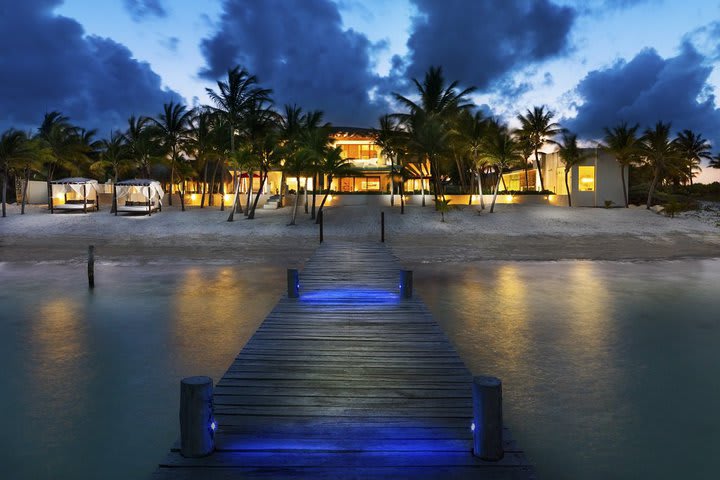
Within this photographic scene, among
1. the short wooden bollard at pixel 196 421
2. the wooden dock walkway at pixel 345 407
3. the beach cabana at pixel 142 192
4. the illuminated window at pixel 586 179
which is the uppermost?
the illuminated window at pixel 586 179

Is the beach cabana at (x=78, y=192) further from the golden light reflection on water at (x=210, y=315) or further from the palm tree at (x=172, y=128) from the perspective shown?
the golden light reflection on water at (x=210, y=315)

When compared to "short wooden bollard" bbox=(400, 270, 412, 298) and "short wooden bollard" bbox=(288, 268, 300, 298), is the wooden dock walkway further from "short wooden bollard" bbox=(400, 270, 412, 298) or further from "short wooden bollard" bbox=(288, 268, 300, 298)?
"short wooden bollard" bbox=(400, 270, 412, 298)

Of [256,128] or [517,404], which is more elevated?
[256,128]

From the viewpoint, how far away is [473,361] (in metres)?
8.39

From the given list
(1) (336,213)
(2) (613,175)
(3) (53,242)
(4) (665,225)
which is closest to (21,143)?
(3) (53,242)

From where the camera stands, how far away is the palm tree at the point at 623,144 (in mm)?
41750

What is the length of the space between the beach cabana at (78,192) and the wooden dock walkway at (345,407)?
3765 centimetres

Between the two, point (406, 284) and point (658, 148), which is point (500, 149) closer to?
point (658, 148)

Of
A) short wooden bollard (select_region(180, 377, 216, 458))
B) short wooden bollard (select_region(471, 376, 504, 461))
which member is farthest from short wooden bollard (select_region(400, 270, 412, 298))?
short wooden bollard (select_region(180, 377, 216, 458))

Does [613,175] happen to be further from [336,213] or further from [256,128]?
[256,128]

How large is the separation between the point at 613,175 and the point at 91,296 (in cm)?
4445

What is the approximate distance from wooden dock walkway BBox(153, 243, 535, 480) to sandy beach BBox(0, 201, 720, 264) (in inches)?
569

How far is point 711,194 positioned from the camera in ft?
172

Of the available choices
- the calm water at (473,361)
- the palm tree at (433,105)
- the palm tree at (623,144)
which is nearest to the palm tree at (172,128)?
the palm tree at (433,105)
